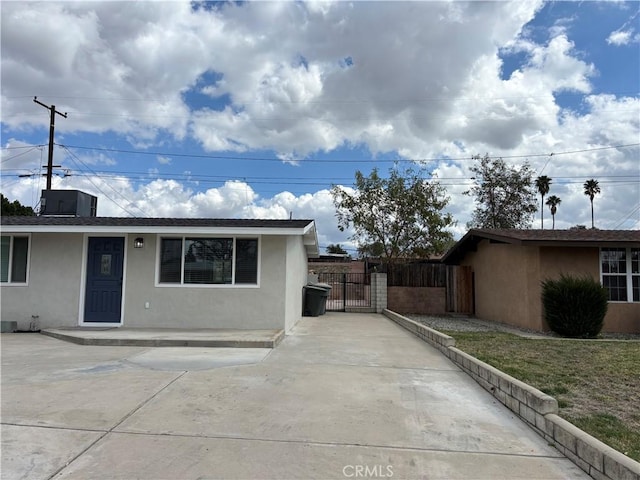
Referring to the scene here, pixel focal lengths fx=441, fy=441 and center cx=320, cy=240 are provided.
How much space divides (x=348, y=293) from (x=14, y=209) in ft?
69.8

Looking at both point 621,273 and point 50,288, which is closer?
point 50,288

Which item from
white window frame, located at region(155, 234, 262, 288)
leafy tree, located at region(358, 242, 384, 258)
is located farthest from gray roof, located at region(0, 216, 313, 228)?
leafy tree, located at region(358, 242, 384, 258)

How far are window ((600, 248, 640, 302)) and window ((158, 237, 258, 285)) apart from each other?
10.3m

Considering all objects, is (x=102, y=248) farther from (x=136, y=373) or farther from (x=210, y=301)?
(x=136, y=373)

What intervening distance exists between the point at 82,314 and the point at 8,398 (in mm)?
6053

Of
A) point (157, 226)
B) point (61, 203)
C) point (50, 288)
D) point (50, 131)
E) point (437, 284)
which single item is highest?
point (50, 131)

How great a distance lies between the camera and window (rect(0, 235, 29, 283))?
35.8 feet

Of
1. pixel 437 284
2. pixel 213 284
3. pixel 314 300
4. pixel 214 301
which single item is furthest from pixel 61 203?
pixel 437 284

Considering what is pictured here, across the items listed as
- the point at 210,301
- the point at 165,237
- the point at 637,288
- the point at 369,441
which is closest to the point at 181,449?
the point at 369,441

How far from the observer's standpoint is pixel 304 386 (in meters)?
5.80

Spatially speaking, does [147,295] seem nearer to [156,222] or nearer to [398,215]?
[156,222]

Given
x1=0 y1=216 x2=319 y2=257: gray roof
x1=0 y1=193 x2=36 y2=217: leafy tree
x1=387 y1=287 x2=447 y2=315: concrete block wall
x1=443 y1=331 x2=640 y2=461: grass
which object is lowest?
x1=443 y1=331 x2=640 y2=461: grass

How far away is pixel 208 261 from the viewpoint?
10.6m

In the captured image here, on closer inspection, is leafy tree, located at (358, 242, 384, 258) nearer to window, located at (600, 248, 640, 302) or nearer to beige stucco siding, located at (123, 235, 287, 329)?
window, located at (600, 248, 640, 302)
